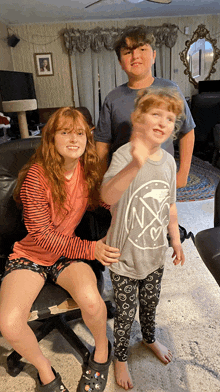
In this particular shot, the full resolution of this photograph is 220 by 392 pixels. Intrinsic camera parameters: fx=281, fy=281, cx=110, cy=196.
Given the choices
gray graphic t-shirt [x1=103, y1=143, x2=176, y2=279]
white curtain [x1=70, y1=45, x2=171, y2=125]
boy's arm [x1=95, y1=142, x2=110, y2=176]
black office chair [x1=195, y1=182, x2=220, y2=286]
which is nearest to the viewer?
black office chair [x1=195, y1=182, x2=220, y2=286]

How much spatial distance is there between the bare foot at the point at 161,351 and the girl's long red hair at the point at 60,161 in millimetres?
694

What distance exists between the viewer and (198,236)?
85cm

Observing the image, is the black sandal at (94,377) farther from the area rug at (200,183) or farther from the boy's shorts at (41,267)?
the area rug at (200,183)

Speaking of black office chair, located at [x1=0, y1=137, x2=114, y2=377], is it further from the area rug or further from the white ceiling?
the white ceiling

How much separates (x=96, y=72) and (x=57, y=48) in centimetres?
94

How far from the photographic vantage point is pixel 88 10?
5012mm

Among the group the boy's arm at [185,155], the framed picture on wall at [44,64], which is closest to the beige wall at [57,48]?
the framed picture on wall at [44,64]

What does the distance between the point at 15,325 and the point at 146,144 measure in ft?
2.51

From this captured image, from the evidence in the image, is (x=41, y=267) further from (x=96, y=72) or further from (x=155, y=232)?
(x=96, y=72)

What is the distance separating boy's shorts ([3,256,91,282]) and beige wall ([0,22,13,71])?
511 cm

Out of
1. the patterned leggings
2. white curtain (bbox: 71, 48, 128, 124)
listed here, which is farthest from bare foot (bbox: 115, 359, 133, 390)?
white curtain (bbox: 71, 48, 128, 124)

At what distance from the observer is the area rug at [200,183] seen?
3.13m

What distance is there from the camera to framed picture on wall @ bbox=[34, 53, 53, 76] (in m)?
5.85

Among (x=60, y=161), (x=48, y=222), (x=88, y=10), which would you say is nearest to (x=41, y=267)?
(x=48, y=222)
